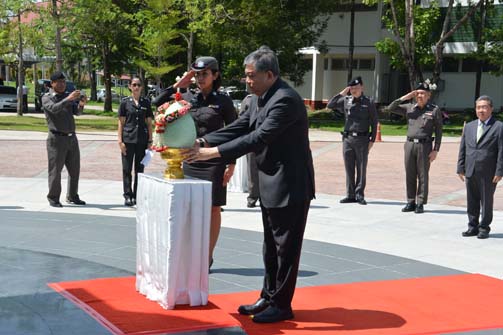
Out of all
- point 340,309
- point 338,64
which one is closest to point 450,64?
point 338,64

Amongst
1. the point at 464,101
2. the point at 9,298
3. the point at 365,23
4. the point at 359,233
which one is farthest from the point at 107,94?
the point at 9,298

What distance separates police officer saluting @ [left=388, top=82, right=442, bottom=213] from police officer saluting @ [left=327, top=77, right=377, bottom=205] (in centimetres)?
72

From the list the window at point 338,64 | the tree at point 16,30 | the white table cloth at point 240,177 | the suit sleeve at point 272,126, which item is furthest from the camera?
the window at point 338,64

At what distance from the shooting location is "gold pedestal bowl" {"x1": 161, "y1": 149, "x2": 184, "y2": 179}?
541 cm

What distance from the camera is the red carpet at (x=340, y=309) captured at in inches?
203

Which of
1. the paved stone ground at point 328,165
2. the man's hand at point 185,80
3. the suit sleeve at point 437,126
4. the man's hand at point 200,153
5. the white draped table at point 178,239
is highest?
the man's hand at point 185,80

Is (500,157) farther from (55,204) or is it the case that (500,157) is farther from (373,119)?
(55,204)

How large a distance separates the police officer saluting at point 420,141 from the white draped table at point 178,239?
5.91 metres

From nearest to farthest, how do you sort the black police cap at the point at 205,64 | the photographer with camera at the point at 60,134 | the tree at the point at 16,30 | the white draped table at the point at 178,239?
the white draped table at the point at 178,239
the black police cap at the point at 205,64
the photographer with camera at the point at 60,134
the tree at the point at 16,30

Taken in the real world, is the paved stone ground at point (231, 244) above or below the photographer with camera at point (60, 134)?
below

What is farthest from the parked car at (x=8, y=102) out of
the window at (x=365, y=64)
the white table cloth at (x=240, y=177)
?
the white table cloth at (x=240, y=177)

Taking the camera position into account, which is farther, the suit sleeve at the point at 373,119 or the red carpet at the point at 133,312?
the suit sleeve at the point at 373,119

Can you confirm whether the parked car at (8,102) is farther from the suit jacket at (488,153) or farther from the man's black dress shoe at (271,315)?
the man's black dress shoe at (271,315)

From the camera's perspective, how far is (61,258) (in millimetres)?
7211
